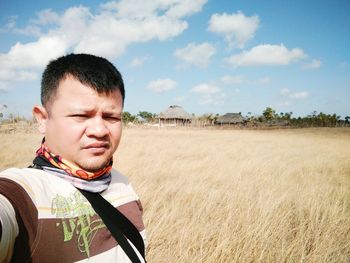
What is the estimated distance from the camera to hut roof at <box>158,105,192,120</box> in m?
63.6

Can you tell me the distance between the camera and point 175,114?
6397 cm

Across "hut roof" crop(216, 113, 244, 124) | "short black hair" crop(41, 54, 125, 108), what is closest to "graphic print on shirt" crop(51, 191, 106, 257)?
"short black hair" crop(41, 54, 125, 108)

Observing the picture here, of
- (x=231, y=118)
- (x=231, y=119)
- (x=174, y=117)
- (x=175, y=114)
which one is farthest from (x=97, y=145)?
(x=231, y=118)

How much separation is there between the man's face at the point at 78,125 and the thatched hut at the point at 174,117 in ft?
200

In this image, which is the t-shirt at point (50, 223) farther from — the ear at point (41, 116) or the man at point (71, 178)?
the ear at point (41, 116)

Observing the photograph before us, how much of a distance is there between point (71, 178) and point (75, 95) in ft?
1.38

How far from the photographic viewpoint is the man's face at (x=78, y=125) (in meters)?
1.23

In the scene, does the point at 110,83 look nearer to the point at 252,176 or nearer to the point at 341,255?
the point at 341,255

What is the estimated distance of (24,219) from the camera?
913 millimetres

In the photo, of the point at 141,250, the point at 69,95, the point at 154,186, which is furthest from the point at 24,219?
the point at 154,186

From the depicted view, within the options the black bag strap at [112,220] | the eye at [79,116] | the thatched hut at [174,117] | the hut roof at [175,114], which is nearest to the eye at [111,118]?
the eye at [79,116]

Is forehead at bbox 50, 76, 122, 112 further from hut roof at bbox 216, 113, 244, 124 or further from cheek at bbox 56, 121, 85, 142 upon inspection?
hut roof at bbox 216, 113, 244, 124

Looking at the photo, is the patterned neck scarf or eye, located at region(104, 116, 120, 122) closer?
the patterned neck scarf

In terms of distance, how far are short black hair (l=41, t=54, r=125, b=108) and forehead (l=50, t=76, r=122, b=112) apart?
2 centimetres
